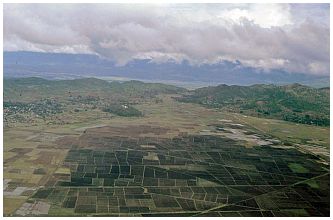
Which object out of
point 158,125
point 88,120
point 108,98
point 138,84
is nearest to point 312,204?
point 158,125

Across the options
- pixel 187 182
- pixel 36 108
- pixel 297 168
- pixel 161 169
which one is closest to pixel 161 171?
pixel 161 169

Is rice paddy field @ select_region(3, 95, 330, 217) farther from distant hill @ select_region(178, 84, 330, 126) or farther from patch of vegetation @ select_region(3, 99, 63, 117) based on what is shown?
distant hill @ select_region(178, 84, 330, 126)

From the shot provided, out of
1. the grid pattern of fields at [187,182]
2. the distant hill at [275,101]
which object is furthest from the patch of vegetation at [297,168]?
the distant hill at [275,101]

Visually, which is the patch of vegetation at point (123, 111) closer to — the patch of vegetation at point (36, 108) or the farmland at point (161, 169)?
the patch of vegetation at point (36, 108)

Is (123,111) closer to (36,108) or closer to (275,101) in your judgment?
(36,108)

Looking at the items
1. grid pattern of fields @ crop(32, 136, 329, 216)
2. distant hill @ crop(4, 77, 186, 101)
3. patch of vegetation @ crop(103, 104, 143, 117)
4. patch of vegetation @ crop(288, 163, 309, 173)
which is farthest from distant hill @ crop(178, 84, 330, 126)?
grid pattern of fields @ crop(32, 136, 329, 216)
